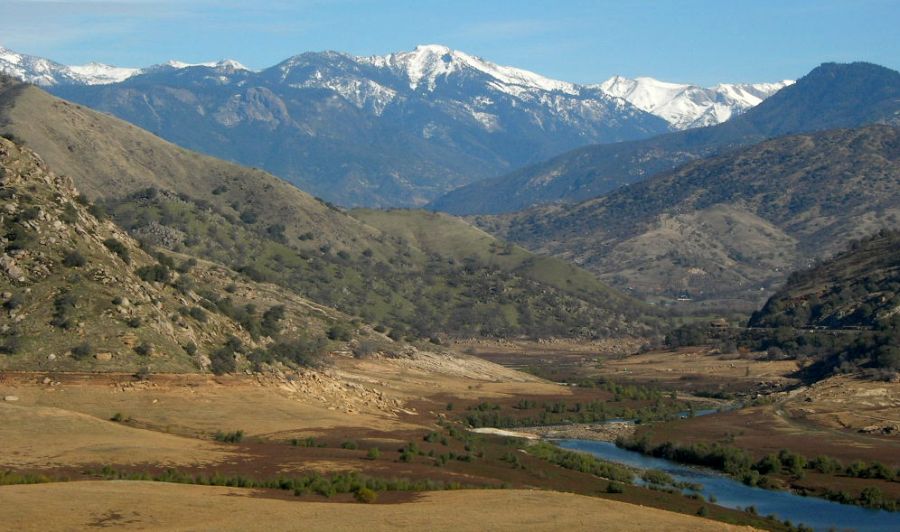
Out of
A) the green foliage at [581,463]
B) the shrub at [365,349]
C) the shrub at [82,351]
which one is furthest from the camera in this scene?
the shrub at [365,349]

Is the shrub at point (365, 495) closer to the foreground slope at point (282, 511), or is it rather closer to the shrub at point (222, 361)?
the foreground slope at point (282, 511)

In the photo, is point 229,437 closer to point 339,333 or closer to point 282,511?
point 282,511

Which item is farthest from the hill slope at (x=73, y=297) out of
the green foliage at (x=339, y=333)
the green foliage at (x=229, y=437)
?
the green foliage at (x=339, y=333)

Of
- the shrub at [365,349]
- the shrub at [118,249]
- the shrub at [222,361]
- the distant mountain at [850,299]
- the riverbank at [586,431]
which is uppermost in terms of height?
the distant mountain at [850,299]

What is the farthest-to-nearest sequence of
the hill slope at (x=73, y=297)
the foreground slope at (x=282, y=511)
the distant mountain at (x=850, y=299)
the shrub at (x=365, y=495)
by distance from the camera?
the distant mountain at (x=850, y=299) → the hill slope at (x=73, y=297) → the shrub at (x=365, y=495) → the foreground slope at (x=282, y=511)

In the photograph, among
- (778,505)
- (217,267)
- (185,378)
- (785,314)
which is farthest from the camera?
(785,314)

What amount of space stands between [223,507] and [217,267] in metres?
96.2

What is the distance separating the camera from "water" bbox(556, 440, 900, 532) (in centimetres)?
7625

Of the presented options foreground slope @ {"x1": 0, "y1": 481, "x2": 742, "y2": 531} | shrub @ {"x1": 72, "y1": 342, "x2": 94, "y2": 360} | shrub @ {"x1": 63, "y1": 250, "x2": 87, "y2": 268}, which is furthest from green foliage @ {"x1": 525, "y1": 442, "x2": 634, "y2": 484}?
shrub @ {"x1": 63, "y1": 250, "x2": 87, "y2": 268}

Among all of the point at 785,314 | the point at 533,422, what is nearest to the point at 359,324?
the point at 533,422

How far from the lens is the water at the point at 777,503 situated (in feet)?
250

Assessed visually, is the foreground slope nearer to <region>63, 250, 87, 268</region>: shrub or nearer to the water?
Answer: the water

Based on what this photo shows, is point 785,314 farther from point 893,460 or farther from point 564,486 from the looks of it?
point 564,486

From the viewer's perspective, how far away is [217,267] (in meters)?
153
